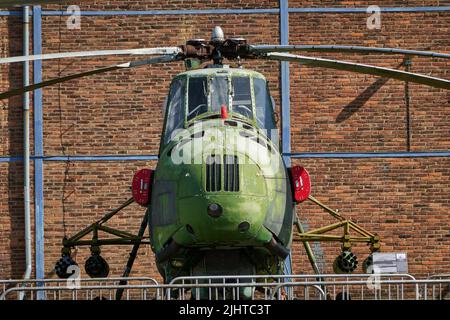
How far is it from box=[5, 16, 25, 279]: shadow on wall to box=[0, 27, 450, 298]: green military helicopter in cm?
775

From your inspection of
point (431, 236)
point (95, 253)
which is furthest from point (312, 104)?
point (95, 253)

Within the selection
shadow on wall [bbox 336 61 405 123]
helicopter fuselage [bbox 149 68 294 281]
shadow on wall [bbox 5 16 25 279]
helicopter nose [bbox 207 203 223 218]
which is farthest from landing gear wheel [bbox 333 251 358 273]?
shadow on wall [bbox 5 16 25 279]

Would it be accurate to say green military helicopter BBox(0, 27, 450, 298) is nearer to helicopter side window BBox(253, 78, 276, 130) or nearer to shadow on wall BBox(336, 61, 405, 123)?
helicopter side window BBox(253, 78, 276, 130)

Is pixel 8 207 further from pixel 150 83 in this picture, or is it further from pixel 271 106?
pixel 271 106

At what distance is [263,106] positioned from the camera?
1438cm

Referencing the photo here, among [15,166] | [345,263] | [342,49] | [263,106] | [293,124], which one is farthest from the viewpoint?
[293,124]

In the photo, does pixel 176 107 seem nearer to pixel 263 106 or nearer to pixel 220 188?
pixel 263 106

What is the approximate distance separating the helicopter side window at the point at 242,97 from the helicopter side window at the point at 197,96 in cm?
34

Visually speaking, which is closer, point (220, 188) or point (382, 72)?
point (220, 188)

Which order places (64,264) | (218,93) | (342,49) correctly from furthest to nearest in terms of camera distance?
(64,264) < (218,93) < (342,49)

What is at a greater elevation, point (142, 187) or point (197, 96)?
point (197, 96)

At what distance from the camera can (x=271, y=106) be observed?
14.6 meters

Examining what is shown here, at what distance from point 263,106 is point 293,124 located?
7.67 metres

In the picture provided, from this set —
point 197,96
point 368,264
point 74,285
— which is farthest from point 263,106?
point 74,285
